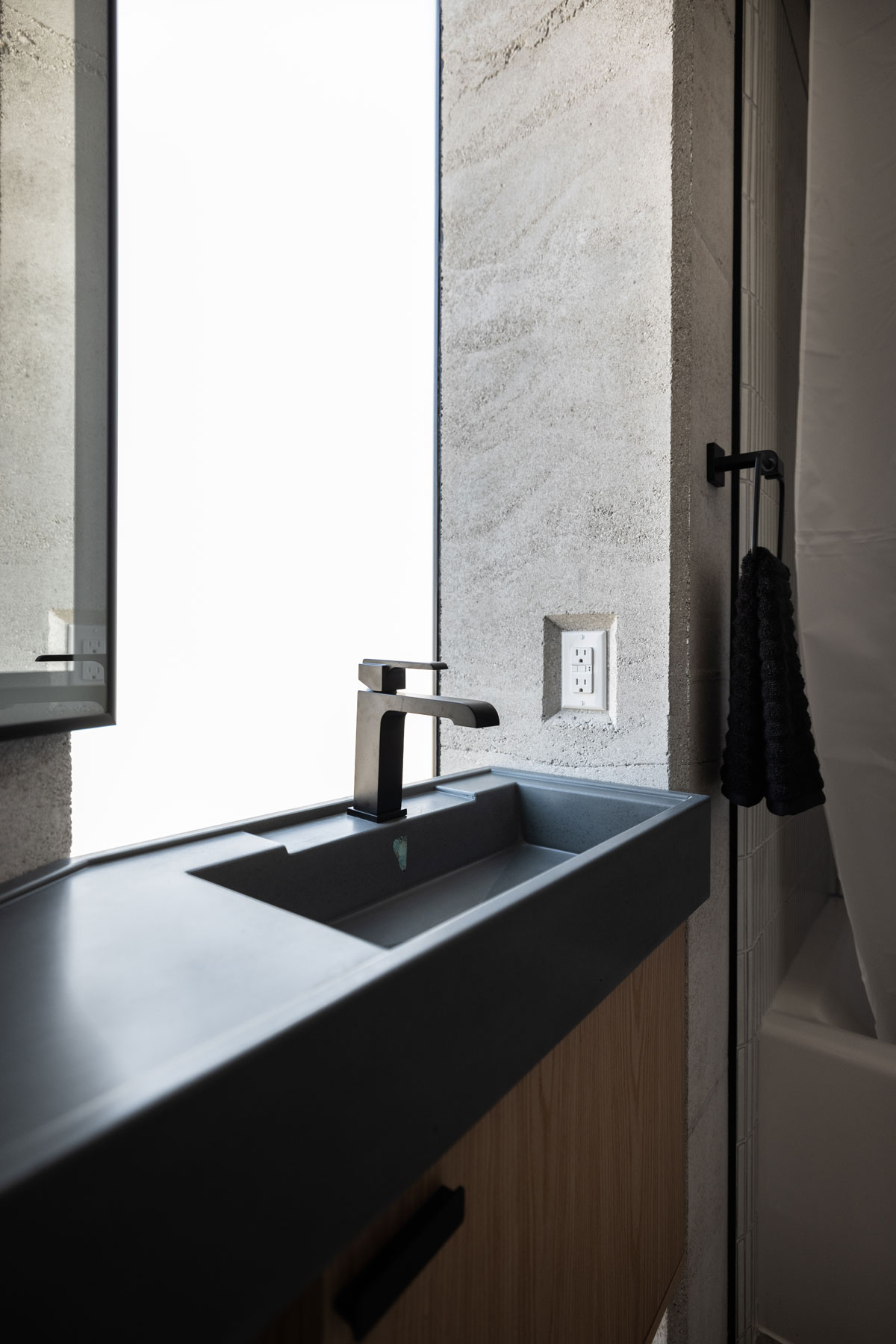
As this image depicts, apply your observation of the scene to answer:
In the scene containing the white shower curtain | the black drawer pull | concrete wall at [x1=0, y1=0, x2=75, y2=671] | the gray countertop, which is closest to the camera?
the gray countertop

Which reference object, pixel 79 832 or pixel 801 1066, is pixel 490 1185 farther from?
A: pixel 801 1066

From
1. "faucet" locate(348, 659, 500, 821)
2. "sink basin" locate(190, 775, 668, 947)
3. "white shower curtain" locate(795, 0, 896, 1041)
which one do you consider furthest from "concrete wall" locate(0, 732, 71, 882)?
"white shower curtain" locate(795, 0, 896, 1041)

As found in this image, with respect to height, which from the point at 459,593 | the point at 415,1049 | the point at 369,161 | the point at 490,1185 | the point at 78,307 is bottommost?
the point at 490,1185

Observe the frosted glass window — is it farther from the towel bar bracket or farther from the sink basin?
the towel bar bracket

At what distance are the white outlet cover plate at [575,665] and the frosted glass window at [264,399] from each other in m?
0.30

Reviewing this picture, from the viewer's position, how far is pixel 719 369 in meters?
1.25

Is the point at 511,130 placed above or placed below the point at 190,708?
above

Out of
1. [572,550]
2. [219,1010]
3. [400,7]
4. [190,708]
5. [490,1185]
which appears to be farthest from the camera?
[400,7]

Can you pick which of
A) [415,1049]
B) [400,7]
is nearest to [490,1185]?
[415,1049]

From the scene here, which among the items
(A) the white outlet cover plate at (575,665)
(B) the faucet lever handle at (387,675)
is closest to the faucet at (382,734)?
(B) the faucet lever handle at (387,675)

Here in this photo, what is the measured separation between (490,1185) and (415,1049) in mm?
247

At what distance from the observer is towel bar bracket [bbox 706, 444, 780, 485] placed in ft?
3.74

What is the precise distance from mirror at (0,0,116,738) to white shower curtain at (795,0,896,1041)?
3.76 feet

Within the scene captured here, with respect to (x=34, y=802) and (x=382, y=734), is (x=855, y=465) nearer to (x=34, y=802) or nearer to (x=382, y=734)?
(x=382, y=734)
